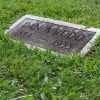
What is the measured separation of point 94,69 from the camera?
15.9ft

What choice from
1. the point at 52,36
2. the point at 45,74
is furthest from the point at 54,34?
the point at 45,74

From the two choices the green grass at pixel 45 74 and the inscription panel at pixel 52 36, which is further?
the inscription panel at pixel 52 36

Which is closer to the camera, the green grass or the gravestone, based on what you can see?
the green grass

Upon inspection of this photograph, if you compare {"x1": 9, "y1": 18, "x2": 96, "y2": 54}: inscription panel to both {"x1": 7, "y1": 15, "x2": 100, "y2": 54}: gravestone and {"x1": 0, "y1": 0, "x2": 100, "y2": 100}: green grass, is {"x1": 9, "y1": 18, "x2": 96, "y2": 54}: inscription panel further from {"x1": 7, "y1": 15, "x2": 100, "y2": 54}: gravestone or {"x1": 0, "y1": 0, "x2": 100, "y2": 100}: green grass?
{"x1": 0, "y1": 0, "x2": 100, "y2": 100}: green grass

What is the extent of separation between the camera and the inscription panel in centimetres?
545

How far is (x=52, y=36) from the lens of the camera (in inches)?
225

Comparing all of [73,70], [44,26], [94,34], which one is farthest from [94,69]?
[44,26]

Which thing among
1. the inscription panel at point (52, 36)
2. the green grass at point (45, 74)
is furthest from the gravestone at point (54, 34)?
the green grass at point (45, 74)

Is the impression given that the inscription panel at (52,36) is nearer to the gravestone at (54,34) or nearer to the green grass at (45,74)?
the gravestone at (54,34)

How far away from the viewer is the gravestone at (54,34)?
5438 millimetres

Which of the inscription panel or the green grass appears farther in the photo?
the inscription panel

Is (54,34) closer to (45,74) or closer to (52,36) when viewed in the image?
(52,36)

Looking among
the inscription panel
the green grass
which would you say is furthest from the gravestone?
the green grass

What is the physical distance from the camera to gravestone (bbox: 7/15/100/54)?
5.44 metres
